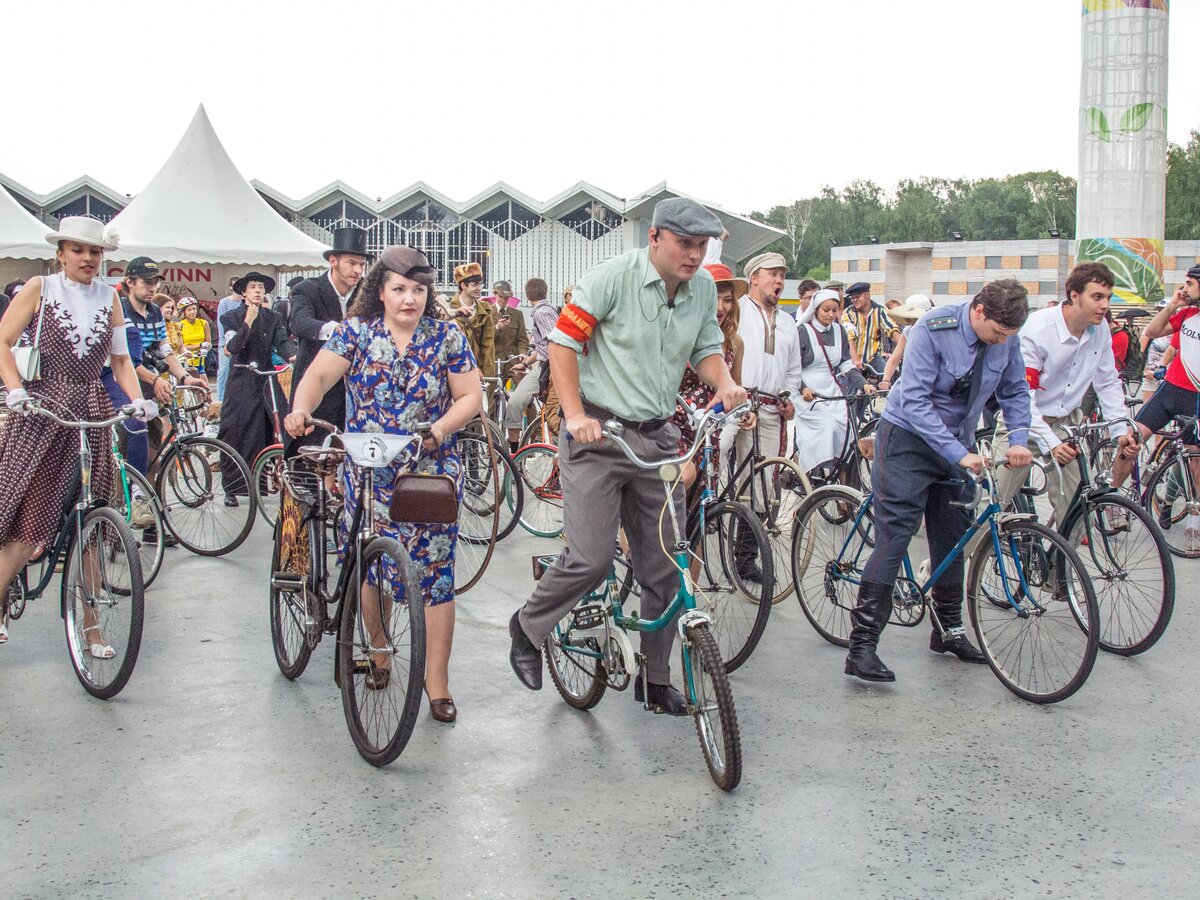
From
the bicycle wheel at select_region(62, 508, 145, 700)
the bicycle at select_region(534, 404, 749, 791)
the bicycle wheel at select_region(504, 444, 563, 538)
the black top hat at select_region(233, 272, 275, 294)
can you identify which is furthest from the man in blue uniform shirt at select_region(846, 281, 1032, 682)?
the black top hat at select_region(233, 272, 275, 294)

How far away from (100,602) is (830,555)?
3.47 m

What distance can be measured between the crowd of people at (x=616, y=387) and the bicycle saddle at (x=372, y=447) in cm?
23

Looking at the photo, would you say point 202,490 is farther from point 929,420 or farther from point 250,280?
point 929,420

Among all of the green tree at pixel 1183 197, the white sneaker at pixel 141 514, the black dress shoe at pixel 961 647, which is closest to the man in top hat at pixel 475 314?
the white sneaker at pixel 141 514

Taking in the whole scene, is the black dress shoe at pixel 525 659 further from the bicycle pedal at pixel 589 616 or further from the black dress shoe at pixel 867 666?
the black dress shoe at pixel 867 666

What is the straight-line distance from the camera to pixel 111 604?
534cm

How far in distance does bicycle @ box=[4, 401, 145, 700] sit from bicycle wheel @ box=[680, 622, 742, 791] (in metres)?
2.35

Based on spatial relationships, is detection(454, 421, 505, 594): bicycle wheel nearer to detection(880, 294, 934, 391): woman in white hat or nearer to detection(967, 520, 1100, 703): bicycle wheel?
detection(967, 520, 1100, 703): bicycle wheel

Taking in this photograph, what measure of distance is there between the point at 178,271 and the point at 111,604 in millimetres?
21995

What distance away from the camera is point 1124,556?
610 cm

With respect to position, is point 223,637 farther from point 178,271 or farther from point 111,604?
point 178,271

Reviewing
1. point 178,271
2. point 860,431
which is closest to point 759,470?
point 860,431

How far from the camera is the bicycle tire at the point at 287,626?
5414 mm

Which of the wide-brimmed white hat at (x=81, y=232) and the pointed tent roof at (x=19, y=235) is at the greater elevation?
the pointed tent roof at (x=19, y=235)
